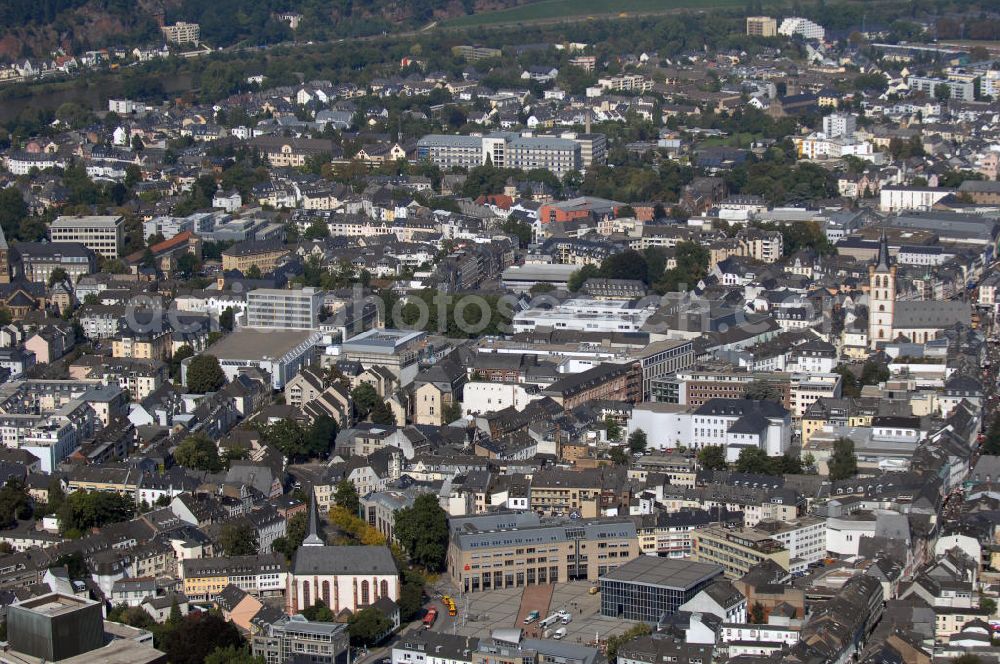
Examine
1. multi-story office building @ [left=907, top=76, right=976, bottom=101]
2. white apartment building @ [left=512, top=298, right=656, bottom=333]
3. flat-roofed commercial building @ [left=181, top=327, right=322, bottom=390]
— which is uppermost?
multi-story office building @ [left=907, top=76, right=976, bottom=101]

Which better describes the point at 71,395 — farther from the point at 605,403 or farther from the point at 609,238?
the point at 609,238

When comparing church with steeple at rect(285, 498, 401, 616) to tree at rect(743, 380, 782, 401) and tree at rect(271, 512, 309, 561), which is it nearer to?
tree at rect(271, 512, 309, 561)

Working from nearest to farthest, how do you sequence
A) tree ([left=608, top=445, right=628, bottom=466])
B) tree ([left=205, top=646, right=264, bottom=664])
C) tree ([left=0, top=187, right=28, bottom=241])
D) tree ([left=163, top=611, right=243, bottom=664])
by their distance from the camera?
tree ([left=205, top=646, right=264, bottom=664]) → tree ([left=163, top=611, right=243, bottom=664]) → tree ([left=608, top=445, right=628, bottom=466]) → tree ([left=0, top=187, right=28, bottom=241])

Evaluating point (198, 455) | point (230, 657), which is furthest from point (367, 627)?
point (198, 455)

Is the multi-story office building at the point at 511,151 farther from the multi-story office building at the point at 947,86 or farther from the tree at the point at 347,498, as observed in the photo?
the tree at the point at 347,498

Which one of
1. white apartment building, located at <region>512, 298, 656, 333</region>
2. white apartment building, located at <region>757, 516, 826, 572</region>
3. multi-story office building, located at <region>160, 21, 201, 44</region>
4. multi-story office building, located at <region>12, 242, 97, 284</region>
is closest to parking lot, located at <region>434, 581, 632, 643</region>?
white apartment building, located at <region>757, 516, 826, 572</region>

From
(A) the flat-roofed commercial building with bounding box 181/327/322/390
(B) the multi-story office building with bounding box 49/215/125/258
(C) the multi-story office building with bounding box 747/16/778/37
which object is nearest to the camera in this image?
(A) the flat-roofed commercial building with bounding box 181/327/322/390

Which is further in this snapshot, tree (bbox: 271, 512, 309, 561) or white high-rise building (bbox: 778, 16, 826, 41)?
white high-rise building (bbox: 778, 16, 826, 41)

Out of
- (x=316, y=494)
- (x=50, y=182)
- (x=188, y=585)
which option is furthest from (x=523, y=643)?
(x=50, y=182)
